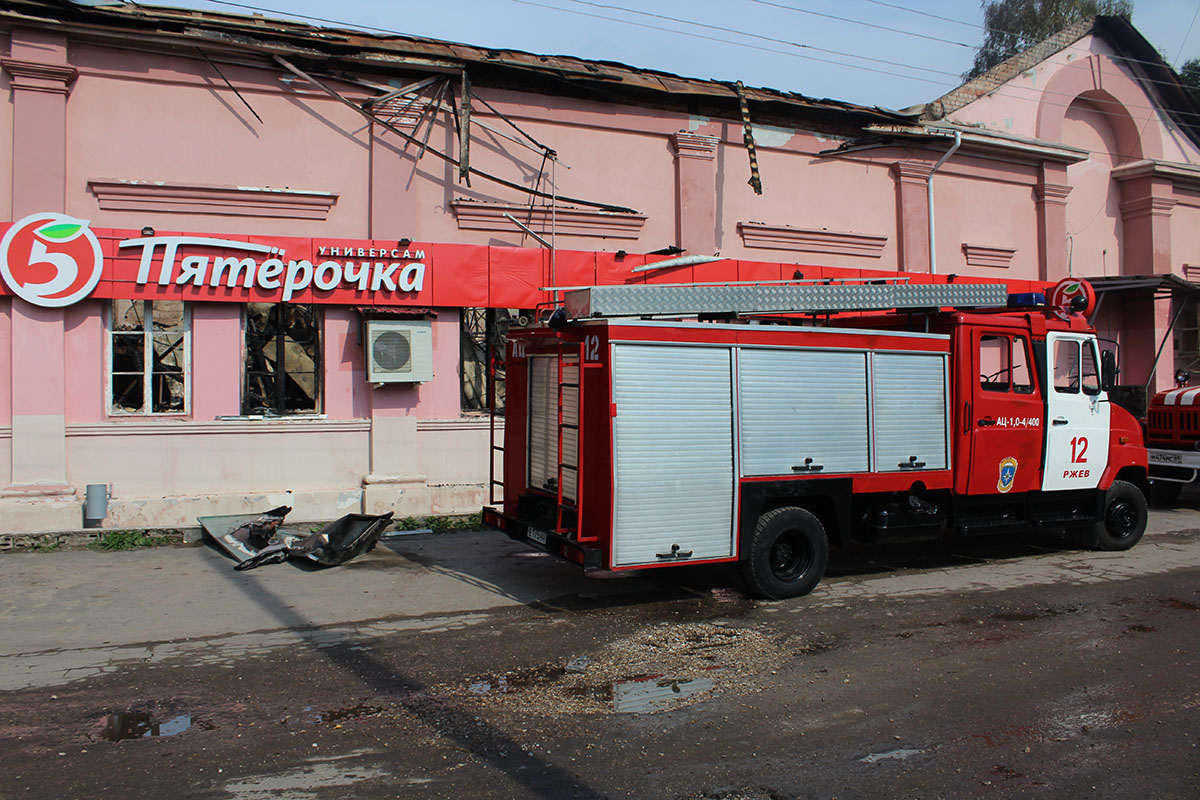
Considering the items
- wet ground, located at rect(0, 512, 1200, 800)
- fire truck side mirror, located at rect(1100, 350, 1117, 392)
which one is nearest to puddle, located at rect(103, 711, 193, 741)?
wet ground, located at rect(0, 512, 1200, 800)

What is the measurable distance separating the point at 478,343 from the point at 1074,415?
762 cm

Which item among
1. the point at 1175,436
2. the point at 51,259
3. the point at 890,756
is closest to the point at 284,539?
the point at 51,259

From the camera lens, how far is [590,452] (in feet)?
23.3

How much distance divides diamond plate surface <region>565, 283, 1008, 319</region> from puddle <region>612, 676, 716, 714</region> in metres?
2.92

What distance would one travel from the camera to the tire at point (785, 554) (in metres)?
7.61

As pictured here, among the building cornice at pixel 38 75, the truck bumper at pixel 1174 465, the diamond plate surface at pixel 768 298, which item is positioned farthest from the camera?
the truck bumper at pixel 1174 465

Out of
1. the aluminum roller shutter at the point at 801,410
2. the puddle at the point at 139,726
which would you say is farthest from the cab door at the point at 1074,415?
the puddle at the point at 139,726

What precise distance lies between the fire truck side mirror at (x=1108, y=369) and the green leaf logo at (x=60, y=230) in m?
11.8

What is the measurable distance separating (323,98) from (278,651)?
796 centimetres


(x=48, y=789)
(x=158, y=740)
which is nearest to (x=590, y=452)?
Result: (x=158, y=740)

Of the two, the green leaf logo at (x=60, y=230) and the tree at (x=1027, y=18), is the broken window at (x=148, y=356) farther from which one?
the tree at (x=1027, y=18)

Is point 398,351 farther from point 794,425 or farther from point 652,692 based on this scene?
point 652,692

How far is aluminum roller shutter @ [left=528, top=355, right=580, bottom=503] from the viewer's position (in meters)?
7.51

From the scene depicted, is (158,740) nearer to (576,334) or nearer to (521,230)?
(576,334)
